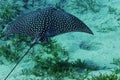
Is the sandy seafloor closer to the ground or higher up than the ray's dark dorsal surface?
closer to the ground

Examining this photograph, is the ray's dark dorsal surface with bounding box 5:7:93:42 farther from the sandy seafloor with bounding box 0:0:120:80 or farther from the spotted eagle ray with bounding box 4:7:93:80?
the sandy seafloor with bounding box 0:0:120:80

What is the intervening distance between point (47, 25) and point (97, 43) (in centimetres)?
169

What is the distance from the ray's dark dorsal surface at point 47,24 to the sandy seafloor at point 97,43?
2.57ft

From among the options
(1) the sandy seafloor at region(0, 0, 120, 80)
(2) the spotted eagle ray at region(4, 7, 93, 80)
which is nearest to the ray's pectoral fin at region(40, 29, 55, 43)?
(2) the spotted eagle ray at region(4, 7, 93, 80)

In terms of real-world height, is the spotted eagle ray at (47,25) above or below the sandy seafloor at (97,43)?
above

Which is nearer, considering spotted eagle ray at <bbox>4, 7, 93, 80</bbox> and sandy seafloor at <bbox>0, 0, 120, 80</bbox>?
spotted eagle ray at <bbox>4, 7, 93, 80</bbox>

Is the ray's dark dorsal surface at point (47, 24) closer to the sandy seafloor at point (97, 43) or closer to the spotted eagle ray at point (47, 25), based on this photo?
the spotted eagle ray at point (47, 25)

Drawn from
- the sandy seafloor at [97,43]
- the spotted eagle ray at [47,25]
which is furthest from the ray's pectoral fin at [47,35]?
the sandy seafloor at [97,43]

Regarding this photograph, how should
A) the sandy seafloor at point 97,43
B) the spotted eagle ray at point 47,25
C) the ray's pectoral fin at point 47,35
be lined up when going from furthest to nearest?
the sandy seafloor at point 97,43 → the spotted eagle ray at point 47,25 → the ray's pectoral fin at point 47,35

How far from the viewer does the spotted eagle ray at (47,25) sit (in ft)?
16.6

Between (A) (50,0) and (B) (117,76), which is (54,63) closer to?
(B) (117,76)

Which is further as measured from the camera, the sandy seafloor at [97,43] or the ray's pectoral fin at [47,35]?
the sandy seafloor at [97,43]

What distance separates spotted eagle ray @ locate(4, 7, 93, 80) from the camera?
199 inches

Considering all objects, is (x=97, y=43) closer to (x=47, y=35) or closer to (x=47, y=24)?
(x=47, y=24)
